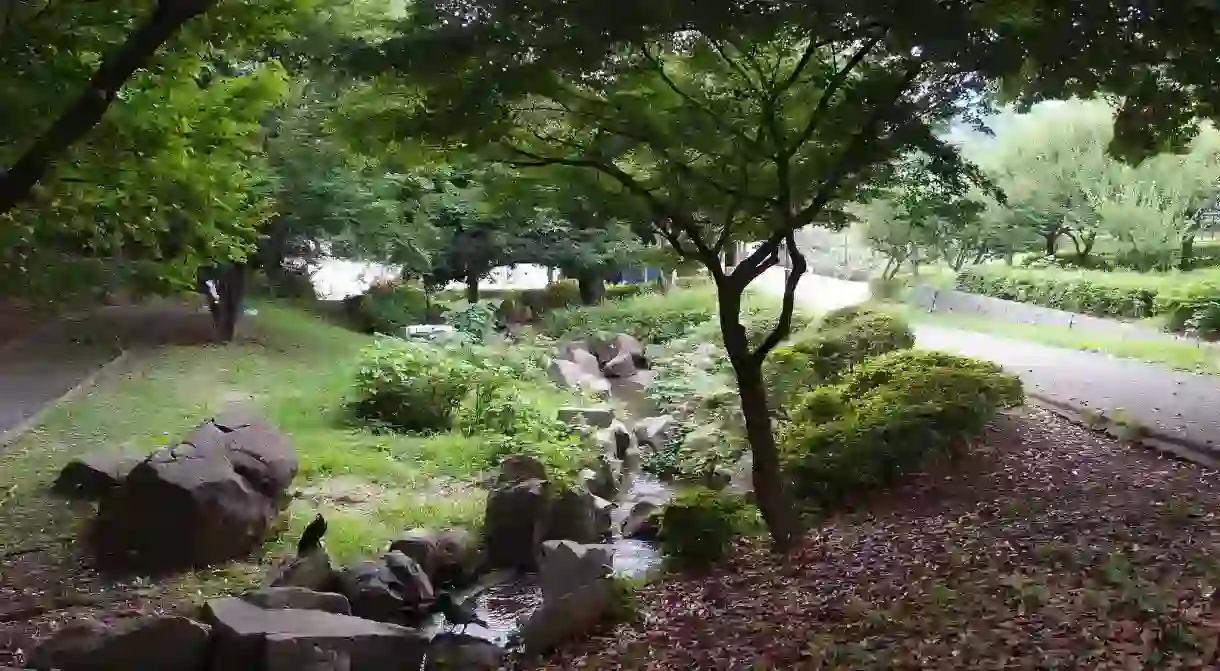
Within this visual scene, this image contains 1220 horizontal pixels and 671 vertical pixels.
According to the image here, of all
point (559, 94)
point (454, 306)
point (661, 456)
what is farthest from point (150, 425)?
point (454, 306)

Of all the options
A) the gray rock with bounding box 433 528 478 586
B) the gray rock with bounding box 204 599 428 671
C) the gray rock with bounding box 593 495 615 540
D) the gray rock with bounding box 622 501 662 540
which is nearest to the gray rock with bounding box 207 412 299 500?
the gray rock with bounding box 433 528 478 586

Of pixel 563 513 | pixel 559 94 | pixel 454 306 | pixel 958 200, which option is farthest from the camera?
pixel 454 306

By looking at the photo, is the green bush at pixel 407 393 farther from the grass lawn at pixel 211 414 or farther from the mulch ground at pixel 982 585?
the mulch ground at pixel 982 585

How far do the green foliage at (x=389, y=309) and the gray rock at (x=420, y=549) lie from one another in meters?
10.9

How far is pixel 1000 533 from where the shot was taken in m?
5.31

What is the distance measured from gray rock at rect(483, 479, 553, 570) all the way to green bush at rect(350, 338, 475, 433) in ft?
11.1

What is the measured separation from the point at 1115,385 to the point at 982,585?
661 cm

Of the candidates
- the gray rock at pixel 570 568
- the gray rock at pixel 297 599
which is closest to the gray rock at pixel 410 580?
the gray rock at pixel 297 599

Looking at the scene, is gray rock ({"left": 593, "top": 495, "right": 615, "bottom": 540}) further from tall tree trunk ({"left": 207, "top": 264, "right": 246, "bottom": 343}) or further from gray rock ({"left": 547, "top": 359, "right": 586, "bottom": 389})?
tall tree trunk ({"left": 207, "top": 264, "right": 246, "bottom": 343})

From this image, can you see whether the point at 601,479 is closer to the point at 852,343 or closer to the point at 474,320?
the point at 852,343

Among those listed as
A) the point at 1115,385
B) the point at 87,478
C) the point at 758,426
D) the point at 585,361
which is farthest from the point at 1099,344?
the point at 87,478

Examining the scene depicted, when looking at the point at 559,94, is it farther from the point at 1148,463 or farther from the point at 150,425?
the point at 150,425

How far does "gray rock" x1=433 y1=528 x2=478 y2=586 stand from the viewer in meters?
6.75

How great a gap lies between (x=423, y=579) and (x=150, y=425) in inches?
177
